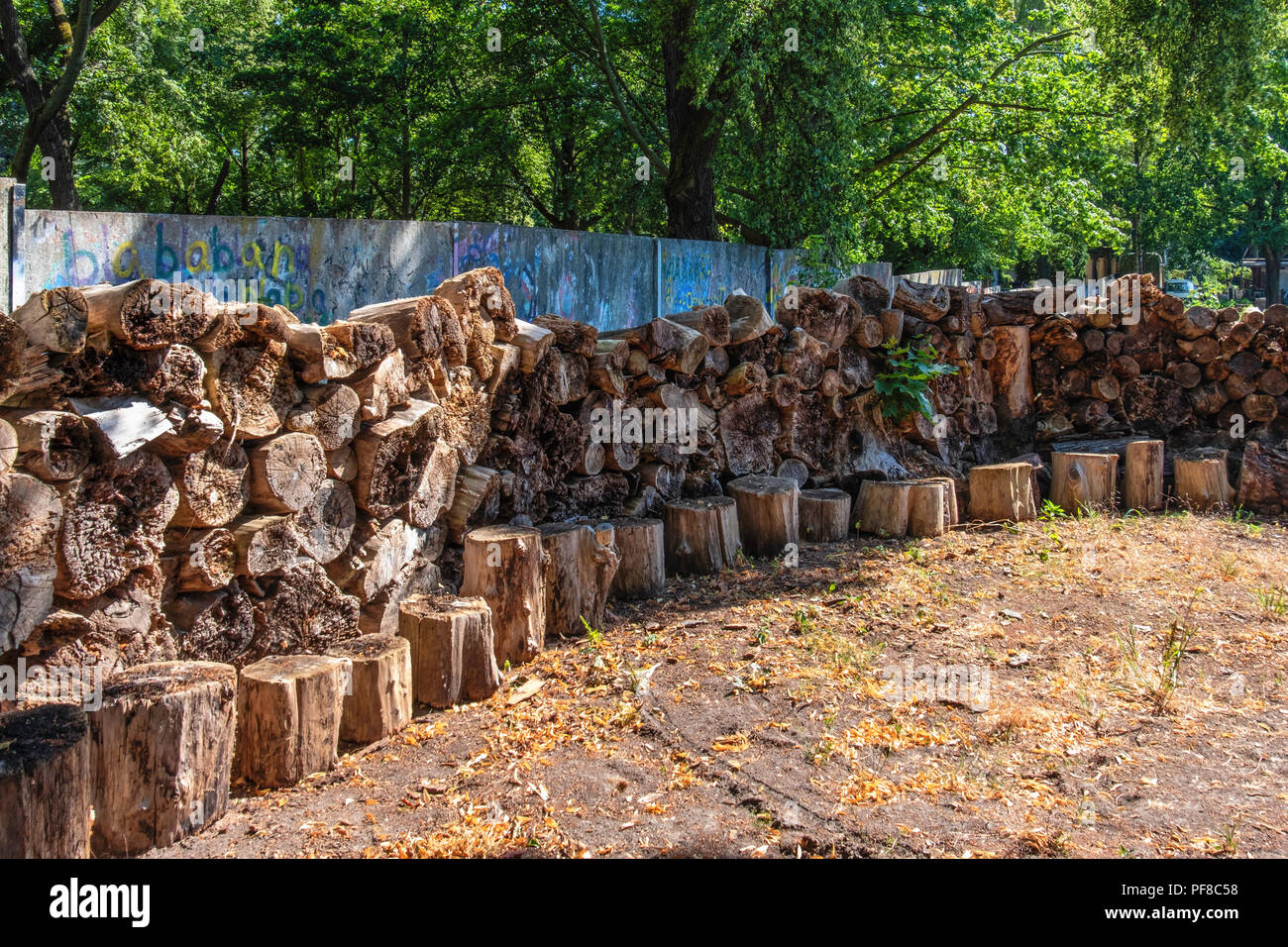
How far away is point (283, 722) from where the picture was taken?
3535 millimetres

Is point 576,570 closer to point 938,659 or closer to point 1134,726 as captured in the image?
point 938,659

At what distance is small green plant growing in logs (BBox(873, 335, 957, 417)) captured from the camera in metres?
7.90

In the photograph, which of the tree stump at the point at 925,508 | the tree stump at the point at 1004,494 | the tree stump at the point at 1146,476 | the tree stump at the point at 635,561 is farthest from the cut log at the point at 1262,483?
the tree stump at the point at 635,561

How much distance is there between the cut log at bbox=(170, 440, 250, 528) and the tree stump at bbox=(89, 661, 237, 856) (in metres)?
0.77

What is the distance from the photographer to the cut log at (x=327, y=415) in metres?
4.20

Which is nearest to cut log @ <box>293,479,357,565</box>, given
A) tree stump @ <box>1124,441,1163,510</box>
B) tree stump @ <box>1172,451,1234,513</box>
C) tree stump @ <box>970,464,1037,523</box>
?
tree stump @ <box>970,464,1037,523</box>

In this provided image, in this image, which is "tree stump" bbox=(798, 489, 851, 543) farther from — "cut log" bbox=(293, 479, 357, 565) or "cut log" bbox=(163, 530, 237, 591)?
"cut log" bbox=(163, 530, 237, 591)

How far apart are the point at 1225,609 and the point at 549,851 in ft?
14.4

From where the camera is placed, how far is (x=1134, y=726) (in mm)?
4043

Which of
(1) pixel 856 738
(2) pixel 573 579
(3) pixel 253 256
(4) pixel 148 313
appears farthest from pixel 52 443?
(3) pixel 253 256

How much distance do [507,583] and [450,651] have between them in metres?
0.55

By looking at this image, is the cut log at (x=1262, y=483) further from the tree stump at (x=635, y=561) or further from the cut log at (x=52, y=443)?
the cut log at (x=52, y=443)

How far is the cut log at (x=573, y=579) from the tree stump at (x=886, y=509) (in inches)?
109
